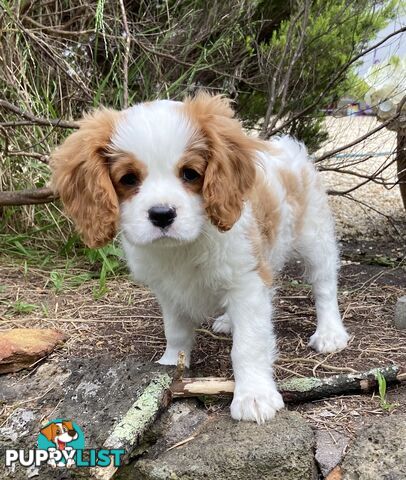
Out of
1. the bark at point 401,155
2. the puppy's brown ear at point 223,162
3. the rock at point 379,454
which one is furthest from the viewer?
the bark at point 401,155

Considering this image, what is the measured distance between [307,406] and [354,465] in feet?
1.51

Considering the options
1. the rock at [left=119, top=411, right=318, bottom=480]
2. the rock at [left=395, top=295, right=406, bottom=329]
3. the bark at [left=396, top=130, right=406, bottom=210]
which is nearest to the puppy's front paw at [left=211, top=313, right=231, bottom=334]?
the rock at [left=395, top=295, right=406, bottom=329]

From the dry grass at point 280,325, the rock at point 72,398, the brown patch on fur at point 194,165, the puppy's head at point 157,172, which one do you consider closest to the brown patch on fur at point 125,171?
the puppy's head at point 157,172

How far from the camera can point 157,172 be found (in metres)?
2.30

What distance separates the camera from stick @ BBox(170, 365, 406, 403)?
8.75ft

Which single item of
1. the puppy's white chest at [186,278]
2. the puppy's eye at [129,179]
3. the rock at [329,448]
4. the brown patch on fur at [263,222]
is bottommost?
the rock at [329,448]

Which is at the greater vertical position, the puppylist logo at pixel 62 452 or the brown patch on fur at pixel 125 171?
the brown patch on fur at pixel 125 171

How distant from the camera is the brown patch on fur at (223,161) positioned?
2.39 m

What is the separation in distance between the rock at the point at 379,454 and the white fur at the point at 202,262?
38 centimetres

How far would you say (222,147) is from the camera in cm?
244

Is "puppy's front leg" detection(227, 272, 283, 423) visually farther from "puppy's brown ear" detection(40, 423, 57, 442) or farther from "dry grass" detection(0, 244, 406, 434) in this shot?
"puppy's brown ear" detection(40, 423, 57, 442)

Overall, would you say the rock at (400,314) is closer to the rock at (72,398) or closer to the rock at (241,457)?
the rock at (241,457)

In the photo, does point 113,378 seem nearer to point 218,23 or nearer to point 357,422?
point 357,422

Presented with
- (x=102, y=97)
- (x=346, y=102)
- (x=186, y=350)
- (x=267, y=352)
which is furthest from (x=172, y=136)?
(x=346, y=102)
